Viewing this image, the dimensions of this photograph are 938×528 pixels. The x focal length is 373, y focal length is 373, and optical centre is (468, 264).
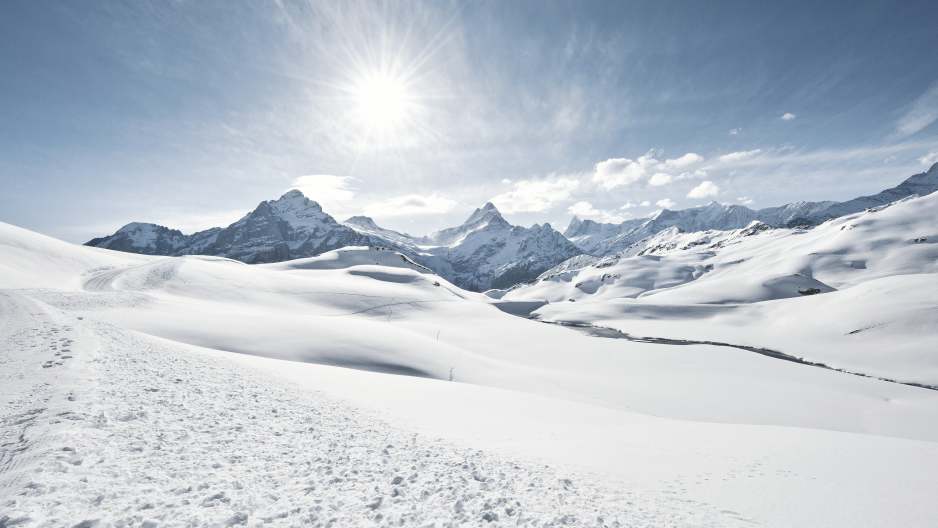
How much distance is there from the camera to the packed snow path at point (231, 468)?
642cm

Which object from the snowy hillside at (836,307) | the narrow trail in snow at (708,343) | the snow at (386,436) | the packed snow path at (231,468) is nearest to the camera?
the packed snow path at (231,468)

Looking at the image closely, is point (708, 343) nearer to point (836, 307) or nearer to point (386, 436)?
point (836, 307)

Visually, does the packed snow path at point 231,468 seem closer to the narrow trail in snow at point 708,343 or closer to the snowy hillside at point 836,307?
the narrow trail in snow at point 708,343

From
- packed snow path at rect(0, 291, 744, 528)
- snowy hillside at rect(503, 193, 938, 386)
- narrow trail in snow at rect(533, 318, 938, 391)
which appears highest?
snowy hillside at rect(503, 193, 938, 386)

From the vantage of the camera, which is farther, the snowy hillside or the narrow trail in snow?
the snowy hillside

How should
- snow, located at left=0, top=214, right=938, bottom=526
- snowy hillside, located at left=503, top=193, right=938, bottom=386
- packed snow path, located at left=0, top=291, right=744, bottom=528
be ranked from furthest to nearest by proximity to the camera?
1. snowy hillside, located at left=503, top=193, right=938, bottom=386
2. snow, located at left=0, top=214, right=938, bottom=526
3. packed snow path, located at left=0, top=291, right=744, bottom=528

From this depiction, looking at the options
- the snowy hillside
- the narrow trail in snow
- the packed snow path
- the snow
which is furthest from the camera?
the snowy hillside

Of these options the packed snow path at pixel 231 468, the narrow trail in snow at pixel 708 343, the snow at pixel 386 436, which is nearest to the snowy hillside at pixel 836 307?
the narrow trail in snow at pixel 708 343

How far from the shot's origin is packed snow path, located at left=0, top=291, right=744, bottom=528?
6422mm

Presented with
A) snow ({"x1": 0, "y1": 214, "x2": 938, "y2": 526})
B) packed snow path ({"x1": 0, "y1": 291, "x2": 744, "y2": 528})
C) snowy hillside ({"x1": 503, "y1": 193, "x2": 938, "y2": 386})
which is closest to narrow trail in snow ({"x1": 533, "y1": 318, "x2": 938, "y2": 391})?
snowy hillside ({"x1": 503, "y1": 193, "x2": 938, "y2": 386})

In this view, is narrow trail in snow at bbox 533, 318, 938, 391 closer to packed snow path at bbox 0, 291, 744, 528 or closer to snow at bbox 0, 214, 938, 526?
snow at bbox 0, 214, 938, 526

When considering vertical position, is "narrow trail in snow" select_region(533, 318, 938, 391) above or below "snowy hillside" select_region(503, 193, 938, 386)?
below

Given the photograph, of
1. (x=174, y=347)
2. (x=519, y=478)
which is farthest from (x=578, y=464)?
(x=174, y=347)

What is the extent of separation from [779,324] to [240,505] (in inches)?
4018
